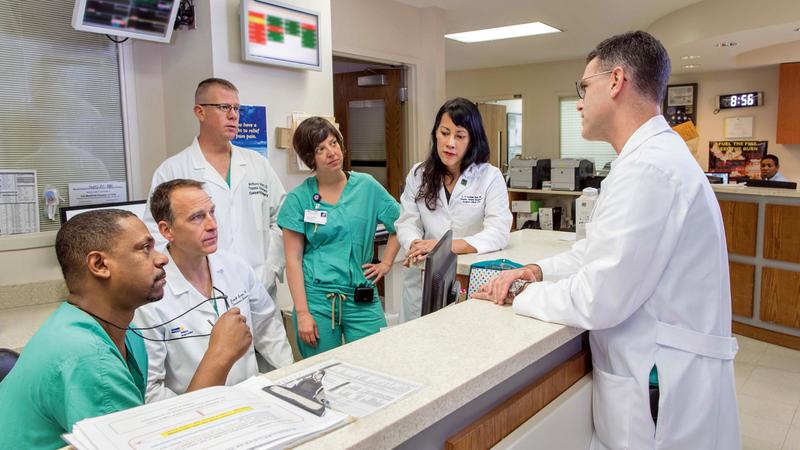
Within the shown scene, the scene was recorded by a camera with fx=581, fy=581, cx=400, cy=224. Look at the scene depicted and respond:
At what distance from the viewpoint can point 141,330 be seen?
153cm

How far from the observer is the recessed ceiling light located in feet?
19.8

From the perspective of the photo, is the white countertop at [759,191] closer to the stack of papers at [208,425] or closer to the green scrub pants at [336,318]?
the green scrub pants at [336,318]

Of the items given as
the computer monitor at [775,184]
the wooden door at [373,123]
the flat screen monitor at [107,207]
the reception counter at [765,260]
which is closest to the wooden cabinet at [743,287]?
the reception counter at [765,260]

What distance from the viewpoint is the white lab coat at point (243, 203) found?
2533 mm

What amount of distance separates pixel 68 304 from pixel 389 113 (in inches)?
171

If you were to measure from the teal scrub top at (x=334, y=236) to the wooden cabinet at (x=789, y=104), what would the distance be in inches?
264

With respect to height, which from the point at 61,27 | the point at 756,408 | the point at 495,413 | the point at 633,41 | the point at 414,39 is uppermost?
the point at 414,39

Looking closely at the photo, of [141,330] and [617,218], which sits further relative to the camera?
[141,330]

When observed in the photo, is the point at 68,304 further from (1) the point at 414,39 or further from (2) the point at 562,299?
(1) the point at 414,39

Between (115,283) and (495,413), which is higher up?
(115,283)

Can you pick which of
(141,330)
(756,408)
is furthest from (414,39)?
(141,330)

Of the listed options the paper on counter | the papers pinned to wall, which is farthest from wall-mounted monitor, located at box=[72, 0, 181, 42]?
the paper on counter

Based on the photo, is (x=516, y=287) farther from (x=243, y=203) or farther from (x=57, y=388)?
(x=243, y=203)

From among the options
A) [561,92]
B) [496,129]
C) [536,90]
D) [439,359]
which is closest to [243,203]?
[439,359]
